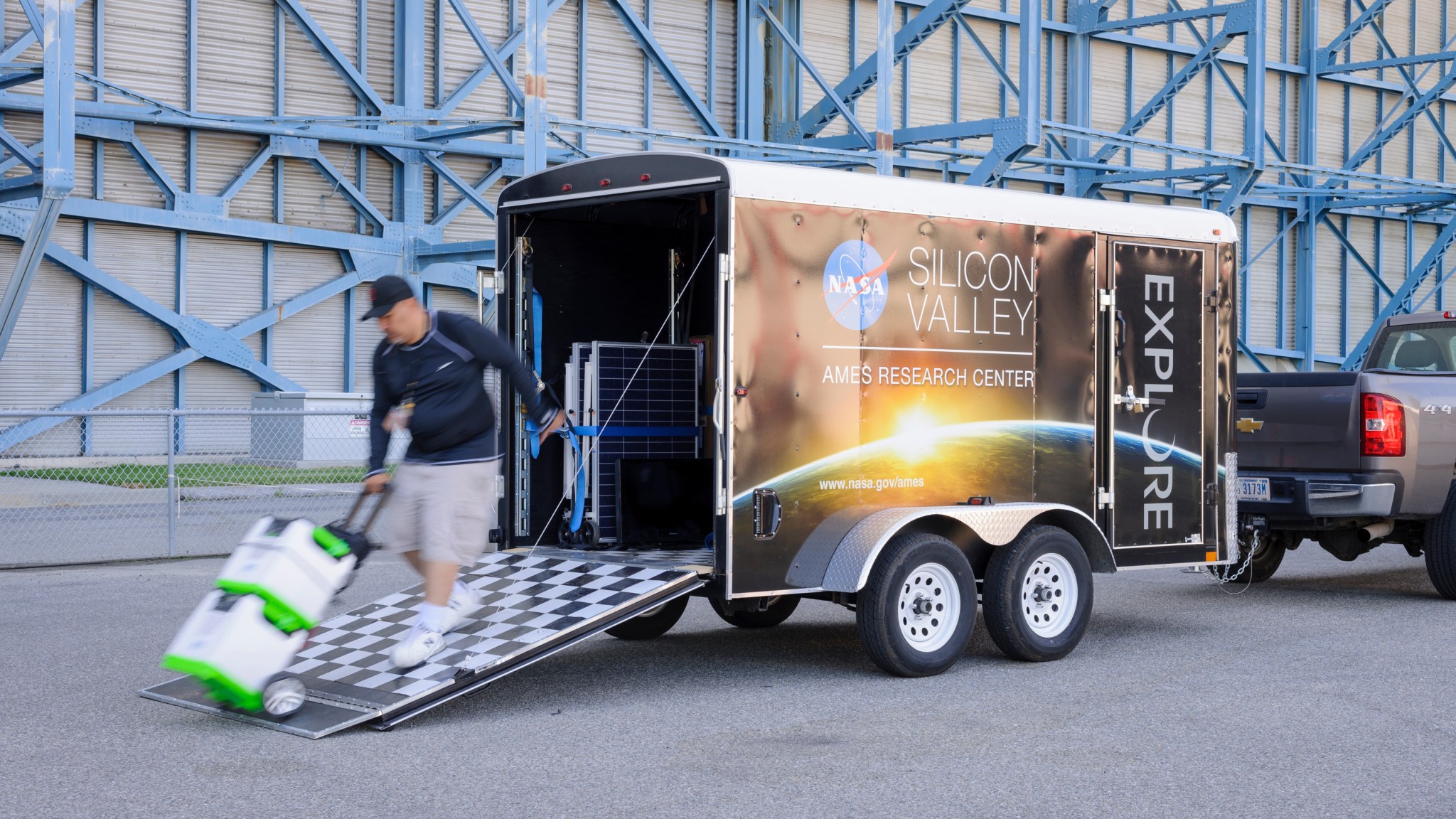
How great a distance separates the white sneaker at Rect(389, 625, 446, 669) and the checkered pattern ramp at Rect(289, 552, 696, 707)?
0.05 meters

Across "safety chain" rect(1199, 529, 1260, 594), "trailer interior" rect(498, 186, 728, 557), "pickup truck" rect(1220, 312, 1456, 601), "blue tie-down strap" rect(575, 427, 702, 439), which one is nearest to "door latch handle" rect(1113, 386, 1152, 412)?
"pickup truck" rect(1220, 312, 1456, 601)

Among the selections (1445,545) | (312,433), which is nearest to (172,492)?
(312,433)

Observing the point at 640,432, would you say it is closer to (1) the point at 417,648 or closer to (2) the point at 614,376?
(2) the point at 614,376

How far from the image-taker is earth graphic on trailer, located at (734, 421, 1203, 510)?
25.2 feet

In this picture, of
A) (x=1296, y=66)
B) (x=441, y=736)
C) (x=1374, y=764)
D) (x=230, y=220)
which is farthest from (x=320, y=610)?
(x=1296, y=66)

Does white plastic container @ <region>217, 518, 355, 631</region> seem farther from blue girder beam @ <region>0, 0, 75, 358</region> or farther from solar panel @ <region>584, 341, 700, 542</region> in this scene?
blue girder beam @ <region>0, 0, 75, 358</region>

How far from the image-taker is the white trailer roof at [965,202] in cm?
757

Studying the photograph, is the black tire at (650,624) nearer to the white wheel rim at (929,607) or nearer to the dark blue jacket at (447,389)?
the white wheel rim at (929,607)

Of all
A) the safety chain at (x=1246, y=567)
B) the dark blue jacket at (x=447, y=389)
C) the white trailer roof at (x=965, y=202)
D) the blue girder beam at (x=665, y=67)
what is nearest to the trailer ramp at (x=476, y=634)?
the dark blue jacket at (x=447, y=389)

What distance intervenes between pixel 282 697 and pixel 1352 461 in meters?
7.37

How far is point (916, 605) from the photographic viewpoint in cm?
769

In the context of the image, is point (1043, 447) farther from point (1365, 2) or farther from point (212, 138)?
point (1365, 2)

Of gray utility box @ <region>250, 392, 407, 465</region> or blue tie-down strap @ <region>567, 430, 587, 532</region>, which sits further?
gray utility box @ <region>250, 392, 407, 465</region>

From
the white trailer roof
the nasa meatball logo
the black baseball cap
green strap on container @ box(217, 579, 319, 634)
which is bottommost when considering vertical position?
green strap on container @ box(217, 579, 319, 634)
